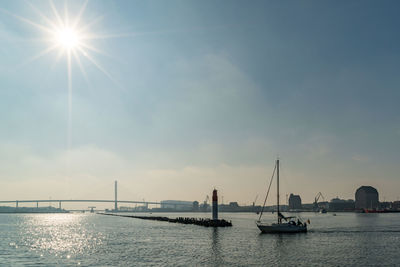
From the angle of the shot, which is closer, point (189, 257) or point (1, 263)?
point (1, 263)

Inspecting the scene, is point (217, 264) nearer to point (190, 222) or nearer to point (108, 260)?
point (108, 260)

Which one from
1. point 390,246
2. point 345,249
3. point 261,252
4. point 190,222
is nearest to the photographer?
point 261,252

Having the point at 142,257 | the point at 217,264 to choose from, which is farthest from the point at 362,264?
the point at 142,257

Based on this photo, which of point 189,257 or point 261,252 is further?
point 261,252

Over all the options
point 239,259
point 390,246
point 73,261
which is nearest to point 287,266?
point 239,259

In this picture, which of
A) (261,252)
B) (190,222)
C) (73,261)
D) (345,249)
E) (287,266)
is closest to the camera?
(287,266)

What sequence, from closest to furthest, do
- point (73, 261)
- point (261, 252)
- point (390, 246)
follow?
1. point (73, 261)
2. point (261, 252)
3. point (390, 246)

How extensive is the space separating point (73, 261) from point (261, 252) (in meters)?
30.0

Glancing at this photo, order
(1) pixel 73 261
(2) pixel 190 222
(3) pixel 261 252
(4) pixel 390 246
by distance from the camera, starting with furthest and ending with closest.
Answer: (2) pixel 190 222, (4) pixel 390 246, (3) pixel 261 252, (1) pixel 73 261

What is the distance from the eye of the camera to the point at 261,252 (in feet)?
202

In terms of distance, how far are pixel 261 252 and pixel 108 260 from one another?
2519 cm

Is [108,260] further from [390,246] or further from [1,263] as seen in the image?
[390,246]

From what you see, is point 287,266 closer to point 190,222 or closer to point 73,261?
point 73,261

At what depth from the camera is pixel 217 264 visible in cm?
4953
